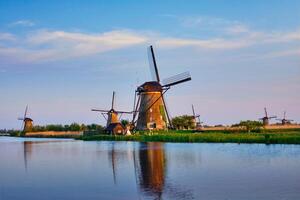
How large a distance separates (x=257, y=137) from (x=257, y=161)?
1371 cm

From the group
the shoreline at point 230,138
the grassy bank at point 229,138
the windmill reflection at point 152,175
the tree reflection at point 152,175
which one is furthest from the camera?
the shoreline at point 230,138

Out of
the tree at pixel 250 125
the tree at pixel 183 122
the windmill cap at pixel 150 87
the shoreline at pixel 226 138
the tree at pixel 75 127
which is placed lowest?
the shoreline at pixel 226 138

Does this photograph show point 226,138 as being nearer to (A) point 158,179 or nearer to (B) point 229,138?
(B) point 229,138

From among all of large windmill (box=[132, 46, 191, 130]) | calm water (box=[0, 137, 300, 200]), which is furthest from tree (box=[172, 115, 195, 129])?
calm water (box=[0, 137, 300, 200])

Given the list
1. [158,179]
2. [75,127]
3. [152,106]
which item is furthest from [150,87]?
[75,127]

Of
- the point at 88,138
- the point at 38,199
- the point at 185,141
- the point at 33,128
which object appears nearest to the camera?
the point at 38,199

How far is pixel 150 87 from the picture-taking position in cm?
5131

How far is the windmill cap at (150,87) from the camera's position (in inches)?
2016

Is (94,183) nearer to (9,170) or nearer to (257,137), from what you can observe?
(9,170)

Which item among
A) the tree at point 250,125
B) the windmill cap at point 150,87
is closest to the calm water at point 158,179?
the tree at point 250,125

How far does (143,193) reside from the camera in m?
13.3

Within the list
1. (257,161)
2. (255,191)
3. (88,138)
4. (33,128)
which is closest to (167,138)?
(88,138)

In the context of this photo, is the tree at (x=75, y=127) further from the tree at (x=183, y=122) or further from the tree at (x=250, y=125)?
the tree at (x=250, y=125)

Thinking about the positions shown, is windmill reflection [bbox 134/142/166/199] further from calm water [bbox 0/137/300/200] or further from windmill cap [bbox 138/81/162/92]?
windmill cap [bbox 138/81/162/92]
